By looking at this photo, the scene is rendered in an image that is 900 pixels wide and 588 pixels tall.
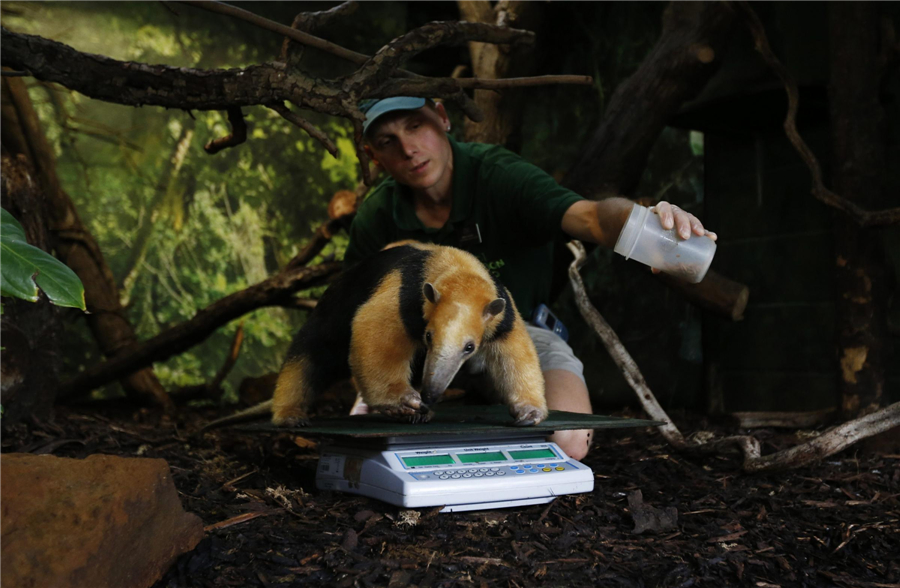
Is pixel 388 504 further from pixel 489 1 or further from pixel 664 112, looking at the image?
pixel 489 1

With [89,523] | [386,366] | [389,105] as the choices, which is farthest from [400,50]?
[89,523]

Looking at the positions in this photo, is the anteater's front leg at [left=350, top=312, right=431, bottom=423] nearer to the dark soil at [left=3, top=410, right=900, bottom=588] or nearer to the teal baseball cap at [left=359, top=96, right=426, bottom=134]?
the dark soil at [left=3, top=410, right=900, bottom=588]

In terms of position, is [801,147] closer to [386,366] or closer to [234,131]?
[386,366]

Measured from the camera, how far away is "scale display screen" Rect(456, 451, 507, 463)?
231 cm

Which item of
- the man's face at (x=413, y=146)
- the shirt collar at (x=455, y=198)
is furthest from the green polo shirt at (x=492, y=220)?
the man's face at (x=413, y=146)

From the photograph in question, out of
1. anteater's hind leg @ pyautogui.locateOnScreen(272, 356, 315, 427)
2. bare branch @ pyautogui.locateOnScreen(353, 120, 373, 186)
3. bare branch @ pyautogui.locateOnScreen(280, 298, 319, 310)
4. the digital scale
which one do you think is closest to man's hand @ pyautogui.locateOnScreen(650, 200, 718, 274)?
the digital scale

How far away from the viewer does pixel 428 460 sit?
227cm

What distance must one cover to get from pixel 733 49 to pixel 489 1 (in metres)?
1.54

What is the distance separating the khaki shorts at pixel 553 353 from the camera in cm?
338

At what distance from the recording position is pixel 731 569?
1913 millimetres

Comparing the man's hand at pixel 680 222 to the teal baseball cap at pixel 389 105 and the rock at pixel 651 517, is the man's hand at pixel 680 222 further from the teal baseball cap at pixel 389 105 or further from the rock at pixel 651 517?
the teal baseball cap at pixel 389 105

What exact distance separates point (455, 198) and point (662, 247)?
1484mm

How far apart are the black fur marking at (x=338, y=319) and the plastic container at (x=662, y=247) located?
828 millimetres

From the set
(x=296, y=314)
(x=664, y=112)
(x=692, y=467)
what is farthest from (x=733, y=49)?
(x=296, y=314)
